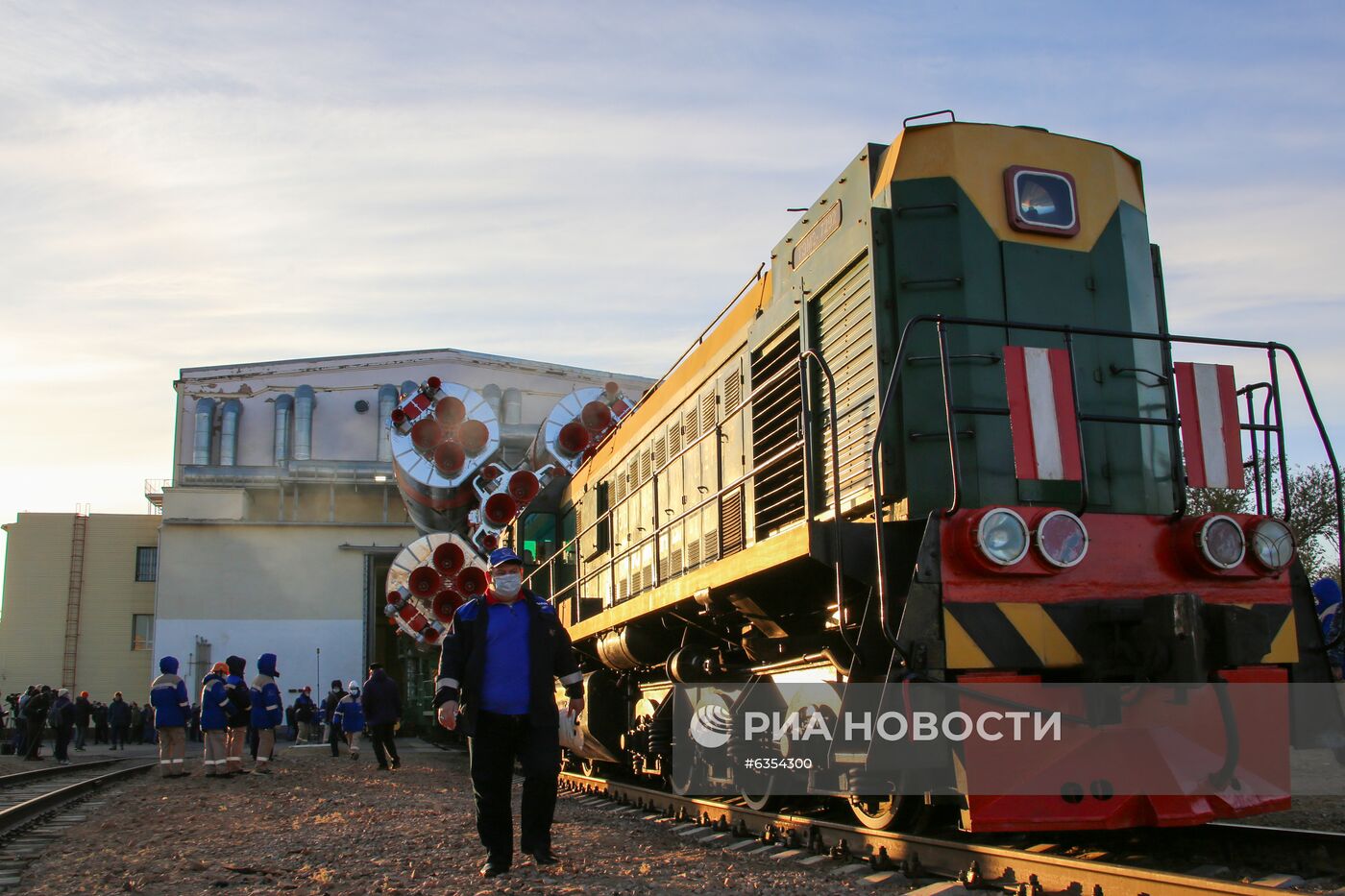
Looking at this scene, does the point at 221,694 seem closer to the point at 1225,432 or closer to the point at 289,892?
the point at 289,892

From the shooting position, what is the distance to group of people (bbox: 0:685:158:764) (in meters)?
21.4

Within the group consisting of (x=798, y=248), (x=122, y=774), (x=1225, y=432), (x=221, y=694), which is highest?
(x=798, y=248)

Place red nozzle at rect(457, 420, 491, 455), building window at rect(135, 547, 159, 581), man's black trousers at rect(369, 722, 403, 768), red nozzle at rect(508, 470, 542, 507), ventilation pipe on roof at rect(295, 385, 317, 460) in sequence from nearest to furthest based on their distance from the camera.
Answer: man's black trousers at rect(369, 722, 403, 768) < red nozzle at rect(508, 470, 542, 507) < red nozzle at rect(457, 420, 491, 455) < ventilation pipe on roof at rect(295, 385, 317, 460) < building window at rect(135, 547, 159, 581)

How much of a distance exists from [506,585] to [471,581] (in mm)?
16715

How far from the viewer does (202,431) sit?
38.9m

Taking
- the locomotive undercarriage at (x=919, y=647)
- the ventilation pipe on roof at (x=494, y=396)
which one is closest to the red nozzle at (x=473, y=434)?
the ventilation pipe on roof at (x=494, y=396)

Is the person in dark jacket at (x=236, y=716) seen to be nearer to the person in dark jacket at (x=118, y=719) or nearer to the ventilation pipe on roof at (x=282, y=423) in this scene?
the person in dark jacket at (x=118, y=719)

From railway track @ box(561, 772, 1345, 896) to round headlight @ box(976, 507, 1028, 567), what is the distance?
1233mm

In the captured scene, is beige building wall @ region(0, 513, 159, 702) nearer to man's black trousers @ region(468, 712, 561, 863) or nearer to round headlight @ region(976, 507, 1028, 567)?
man's black trousers @ region(468, 712, 561, 863)

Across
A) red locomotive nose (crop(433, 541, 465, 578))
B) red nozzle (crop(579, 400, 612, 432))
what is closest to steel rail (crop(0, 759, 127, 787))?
red locomotive nose (crop(433, 541, 465, 578))

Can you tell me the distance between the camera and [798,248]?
25.1 ft

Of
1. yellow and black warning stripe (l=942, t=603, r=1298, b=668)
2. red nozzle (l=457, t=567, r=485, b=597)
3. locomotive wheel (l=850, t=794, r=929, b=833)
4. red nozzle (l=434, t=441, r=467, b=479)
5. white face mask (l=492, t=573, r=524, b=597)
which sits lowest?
locomotive wheel (l=850, t=794, r=929, b=833)

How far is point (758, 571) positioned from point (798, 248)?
2.46 meters

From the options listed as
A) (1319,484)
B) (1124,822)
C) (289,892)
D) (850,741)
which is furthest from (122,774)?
(1319,484)
